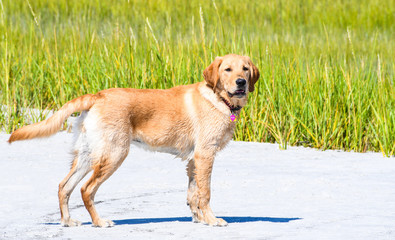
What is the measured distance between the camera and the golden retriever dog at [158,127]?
4.45 m

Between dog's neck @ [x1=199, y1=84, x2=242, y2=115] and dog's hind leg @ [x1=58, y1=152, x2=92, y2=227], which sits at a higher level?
dog's neck @ [x1=199, y1=84, x2=242, y2=115]

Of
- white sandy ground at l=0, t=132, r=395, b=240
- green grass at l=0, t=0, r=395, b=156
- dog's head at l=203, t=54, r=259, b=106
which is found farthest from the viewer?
green grass at l=0, t=0, r=395, b=156

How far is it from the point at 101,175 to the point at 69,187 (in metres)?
0.27

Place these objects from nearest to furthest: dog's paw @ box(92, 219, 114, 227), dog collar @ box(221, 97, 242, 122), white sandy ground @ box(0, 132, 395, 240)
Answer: white sandy ground @ box(0, 132, 395, 240), dog's paw @ box(92, 219, 114, 227), dog collar @ box(221, 97, 242, 122)

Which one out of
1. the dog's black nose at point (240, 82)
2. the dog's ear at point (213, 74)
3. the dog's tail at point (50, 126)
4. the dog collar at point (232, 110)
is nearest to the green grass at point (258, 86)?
the dog collar at point (232, 110)

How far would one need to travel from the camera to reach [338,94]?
25.3 feet

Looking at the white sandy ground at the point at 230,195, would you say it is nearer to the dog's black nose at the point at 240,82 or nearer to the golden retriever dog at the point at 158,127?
the golden retriever dog at the point at 158,127

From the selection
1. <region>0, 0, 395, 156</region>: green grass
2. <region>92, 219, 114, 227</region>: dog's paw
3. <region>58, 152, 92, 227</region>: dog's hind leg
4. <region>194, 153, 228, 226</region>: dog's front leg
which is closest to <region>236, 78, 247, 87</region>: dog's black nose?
<region>194, 153, 228, 226</region>: dog's front leg

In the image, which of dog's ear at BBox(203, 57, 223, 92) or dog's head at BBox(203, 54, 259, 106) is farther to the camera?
dog's ear at BBox(203, 57, 223, 92)

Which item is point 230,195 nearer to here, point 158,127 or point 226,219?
point 226,219

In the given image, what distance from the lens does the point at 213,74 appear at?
483 centimetres

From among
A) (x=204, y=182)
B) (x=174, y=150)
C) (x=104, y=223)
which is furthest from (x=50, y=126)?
(x=204, y=182)

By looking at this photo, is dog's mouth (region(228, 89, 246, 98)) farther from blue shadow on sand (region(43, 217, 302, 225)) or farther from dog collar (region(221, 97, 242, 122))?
blue shadow on sand (region(43, 217, 302, 225))

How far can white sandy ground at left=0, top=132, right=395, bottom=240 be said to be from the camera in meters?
4.34
